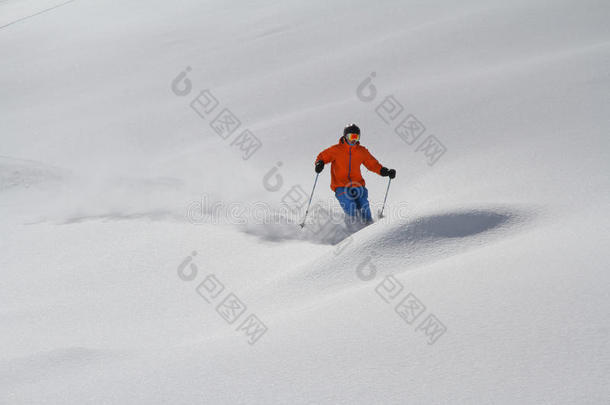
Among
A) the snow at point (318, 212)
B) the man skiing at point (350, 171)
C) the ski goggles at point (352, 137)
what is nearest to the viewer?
the snow at point (318, 212)

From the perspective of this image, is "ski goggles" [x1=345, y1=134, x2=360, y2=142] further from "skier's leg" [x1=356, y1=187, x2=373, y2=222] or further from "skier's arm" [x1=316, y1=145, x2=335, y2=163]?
"skier's leg" [x1=356, y1=187, x2=373, y2=222]

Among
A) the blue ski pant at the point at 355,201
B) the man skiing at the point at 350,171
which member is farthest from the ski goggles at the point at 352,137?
the blue ski pant at the point at 355,201

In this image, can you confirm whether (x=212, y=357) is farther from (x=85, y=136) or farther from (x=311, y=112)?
(x=85, y=136)

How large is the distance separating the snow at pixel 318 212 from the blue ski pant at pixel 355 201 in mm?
336

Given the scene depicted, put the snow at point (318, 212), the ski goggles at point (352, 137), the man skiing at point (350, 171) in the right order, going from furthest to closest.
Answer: the man skiing at point (350, 171) < the ski goggles at point (352, 137) < the snow at point (318, 212)

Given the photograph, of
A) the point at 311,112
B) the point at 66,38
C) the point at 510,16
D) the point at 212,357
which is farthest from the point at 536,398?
the point at 66,38

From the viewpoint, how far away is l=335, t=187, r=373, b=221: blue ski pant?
15.8ft

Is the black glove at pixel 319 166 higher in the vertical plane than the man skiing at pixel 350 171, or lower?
higher

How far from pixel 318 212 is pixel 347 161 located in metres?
0.79

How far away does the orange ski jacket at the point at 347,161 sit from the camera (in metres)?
4.72

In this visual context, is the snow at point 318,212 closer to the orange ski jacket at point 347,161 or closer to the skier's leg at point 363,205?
the skier's leg at point 363,205

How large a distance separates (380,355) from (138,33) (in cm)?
1287

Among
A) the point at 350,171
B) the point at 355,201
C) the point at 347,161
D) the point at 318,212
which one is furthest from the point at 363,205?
the point at 318,212

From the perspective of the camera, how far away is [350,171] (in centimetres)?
478
